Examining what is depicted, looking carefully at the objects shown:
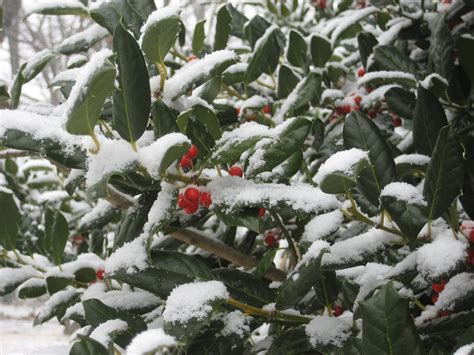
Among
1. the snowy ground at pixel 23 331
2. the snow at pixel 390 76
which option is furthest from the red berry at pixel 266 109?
the snowy ground at pixel 23 331

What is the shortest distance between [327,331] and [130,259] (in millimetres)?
386

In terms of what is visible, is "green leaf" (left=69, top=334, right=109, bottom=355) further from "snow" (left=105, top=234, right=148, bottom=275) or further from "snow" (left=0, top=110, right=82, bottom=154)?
"snow" (left=0, top=110, right=82, bottom=154)

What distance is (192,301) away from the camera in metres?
0.81

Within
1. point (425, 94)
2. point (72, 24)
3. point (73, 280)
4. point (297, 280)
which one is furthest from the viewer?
point (72, 24)

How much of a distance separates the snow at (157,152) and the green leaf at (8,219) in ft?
1.78

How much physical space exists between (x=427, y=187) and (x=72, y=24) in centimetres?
875

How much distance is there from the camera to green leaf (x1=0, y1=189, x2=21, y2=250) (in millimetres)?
1229

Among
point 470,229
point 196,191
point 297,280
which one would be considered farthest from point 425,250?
point 196,191

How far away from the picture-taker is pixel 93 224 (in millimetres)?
1499

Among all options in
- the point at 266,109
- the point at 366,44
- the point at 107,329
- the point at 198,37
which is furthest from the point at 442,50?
the point at 107,329

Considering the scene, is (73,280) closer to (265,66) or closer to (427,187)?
(265,66)

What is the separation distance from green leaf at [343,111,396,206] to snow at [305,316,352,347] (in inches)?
9.3

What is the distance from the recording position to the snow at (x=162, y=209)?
89 centimetres

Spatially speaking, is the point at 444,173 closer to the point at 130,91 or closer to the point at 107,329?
the point at 130,91
